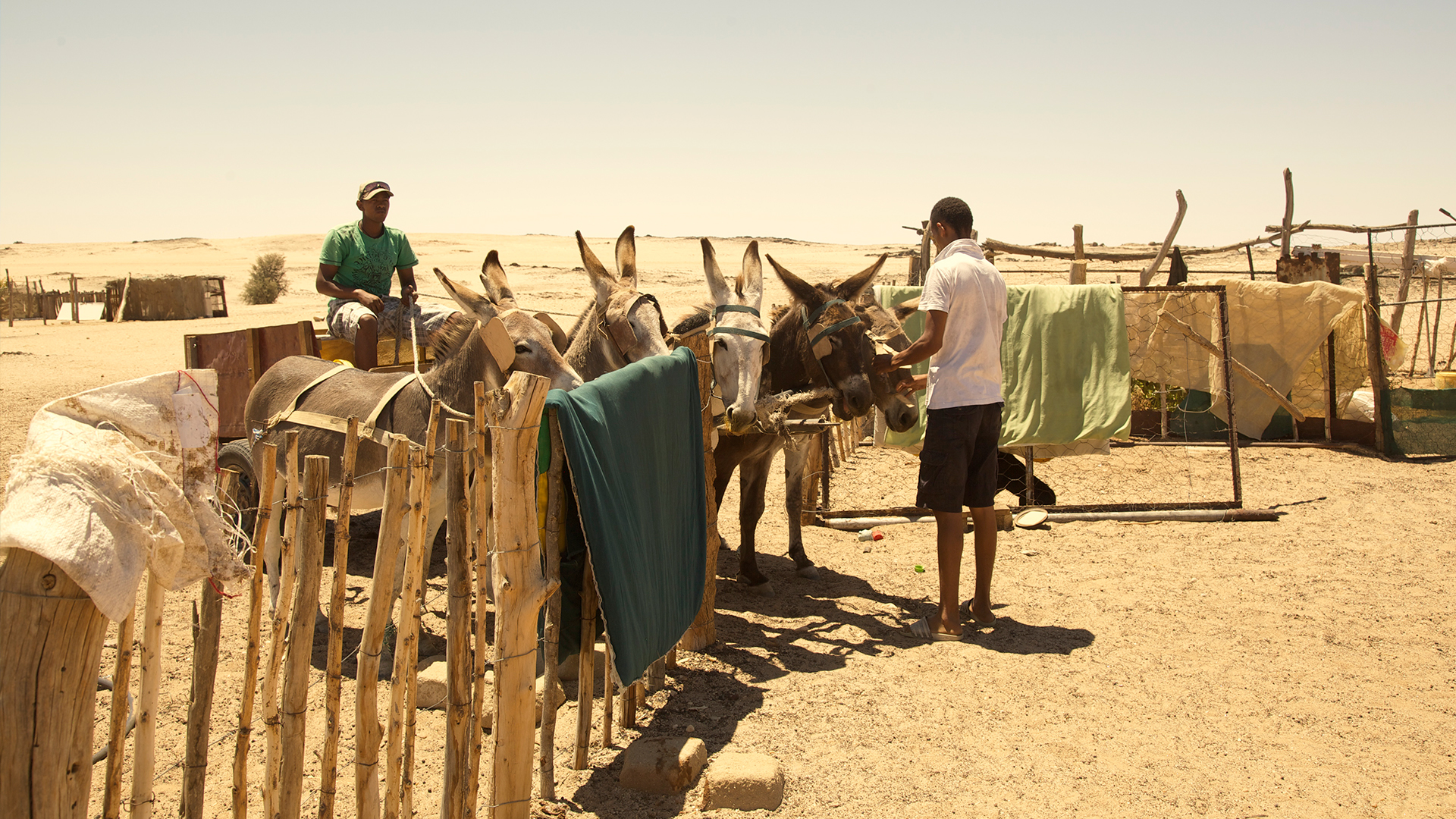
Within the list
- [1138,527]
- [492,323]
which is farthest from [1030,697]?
[1138,527]

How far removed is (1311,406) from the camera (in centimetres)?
1124

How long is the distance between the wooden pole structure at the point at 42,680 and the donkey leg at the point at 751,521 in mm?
4879

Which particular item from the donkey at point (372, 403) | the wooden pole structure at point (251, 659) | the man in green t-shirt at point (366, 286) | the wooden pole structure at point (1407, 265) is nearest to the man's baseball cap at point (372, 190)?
the man in green t-shirt at point (366, 286)

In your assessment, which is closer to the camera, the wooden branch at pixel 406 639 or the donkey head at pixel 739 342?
the wooden branch at pixel 406 639

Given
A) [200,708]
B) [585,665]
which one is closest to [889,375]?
[585,665]

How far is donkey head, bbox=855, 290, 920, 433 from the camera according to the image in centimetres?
585

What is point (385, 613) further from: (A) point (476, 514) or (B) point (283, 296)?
(B) point (283, 296)

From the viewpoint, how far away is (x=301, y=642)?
8.18 ft

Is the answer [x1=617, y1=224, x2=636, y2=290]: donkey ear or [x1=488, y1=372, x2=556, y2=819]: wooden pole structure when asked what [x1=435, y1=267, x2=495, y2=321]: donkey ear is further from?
[x1=488, y1=372, x2=556, y2=819]: wooden pole structure

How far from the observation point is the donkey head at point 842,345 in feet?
19.2

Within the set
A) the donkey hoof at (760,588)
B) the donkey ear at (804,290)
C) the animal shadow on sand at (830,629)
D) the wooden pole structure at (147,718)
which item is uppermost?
the donkey ear at (804,290)

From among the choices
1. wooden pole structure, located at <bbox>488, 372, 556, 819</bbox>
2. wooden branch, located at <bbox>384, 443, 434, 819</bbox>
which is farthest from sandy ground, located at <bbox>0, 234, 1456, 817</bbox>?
wooden branch, located at <bbox>384, 443, 434, 819</bbox>

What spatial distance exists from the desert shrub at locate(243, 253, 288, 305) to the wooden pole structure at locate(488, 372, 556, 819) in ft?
112

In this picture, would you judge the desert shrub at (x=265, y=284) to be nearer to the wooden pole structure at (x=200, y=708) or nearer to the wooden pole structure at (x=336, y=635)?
the wooden pole structure at (x=336, y=635)
